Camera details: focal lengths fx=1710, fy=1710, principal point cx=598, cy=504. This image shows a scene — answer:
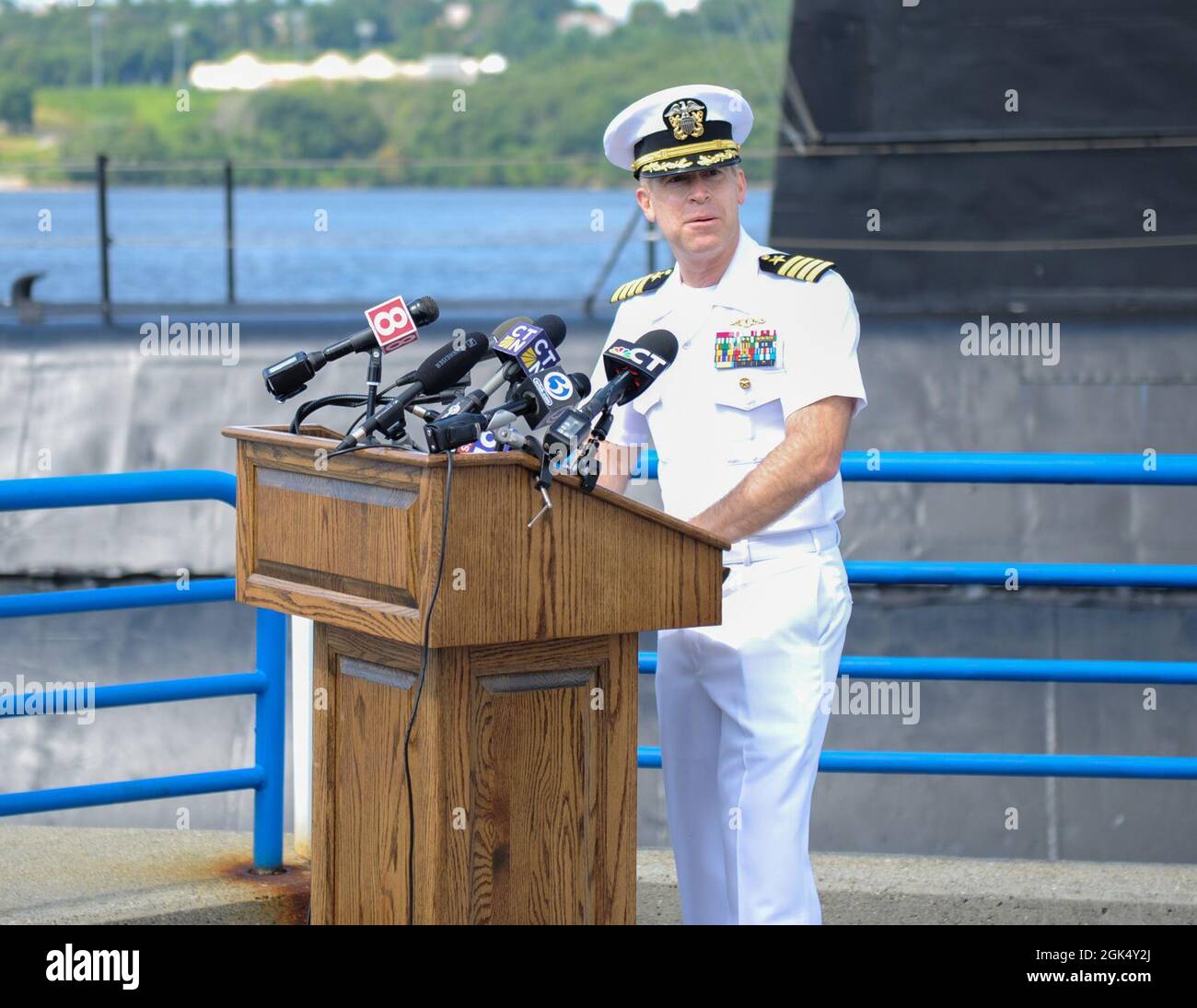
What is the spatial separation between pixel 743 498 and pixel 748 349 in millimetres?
337

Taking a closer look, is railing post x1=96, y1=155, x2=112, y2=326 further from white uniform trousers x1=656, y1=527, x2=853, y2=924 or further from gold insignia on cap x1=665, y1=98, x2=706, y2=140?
white uniform trousers x1=656, y1=527, x2=853, y2=924

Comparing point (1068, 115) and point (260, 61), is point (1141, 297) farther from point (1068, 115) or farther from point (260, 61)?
point (260, 61)

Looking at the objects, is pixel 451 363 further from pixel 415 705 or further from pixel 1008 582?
pixel 1008 582

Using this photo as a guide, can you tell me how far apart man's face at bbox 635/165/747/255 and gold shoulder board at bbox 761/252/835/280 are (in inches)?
3.5

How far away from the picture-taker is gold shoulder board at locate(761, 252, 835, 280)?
312 centimetres

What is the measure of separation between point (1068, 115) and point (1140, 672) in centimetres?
542

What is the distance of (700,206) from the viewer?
3.13 metres

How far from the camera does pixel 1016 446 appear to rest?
→ 8258 millimetres

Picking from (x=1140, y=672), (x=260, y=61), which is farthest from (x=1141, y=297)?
(x=260, y=61)

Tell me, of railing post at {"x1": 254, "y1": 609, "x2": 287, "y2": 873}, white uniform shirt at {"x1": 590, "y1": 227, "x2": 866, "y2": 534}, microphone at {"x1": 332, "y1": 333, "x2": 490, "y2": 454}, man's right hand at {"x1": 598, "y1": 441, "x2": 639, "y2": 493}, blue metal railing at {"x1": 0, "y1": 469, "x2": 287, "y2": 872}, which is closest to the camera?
microphone at {"x1": 332, "y1": 333, "x2": 490, "y2": 454}

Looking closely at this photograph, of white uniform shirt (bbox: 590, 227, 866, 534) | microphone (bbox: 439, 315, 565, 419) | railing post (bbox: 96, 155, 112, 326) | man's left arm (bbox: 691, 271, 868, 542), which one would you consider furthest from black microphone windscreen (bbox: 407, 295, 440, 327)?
railing post (bbox: 96, 155, 112, 326)

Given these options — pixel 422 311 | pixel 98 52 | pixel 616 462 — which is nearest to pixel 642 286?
pixel 616 462

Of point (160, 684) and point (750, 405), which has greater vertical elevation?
point (750, 405)
